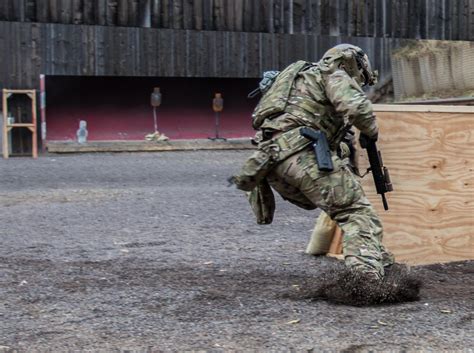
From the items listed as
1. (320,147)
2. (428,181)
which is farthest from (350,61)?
(428,181)

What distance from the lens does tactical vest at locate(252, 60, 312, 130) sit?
18.4 feet

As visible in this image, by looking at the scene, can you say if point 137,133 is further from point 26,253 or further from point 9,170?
point 26,253

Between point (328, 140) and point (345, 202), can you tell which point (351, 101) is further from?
point (345, 202)

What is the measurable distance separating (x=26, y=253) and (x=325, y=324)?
3671 mm

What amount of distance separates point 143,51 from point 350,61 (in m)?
16.6

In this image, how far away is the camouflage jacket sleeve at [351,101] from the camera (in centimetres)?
519

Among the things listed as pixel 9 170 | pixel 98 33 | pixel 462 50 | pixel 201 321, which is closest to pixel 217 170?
pixel 9 170

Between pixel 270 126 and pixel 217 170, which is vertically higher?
pixel 270 126

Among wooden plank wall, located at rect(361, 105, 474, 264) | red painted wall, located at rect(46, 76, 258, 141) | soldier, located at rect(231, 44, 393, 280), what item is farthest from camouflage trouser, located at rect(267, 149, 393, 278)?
red painted wall, located at rect(46, 76, 258, 141)

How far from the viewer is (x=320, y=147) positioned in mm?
5355

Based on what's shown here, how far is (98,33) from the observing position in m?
21.1

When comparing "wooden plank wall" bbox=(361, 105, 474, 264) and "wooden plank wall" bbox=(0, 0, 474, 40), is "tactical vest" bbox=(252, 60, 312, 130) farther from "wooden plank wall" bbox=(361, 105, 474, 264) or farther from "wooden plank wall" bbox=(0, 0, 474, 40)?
"wooden plank wall" bbox=(0, 0, 474, 40)

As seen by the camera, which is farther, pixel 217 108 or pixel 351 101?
pixel 217 108

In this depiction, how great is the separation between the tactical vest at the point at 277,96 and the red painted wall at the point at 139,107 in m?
16.8
